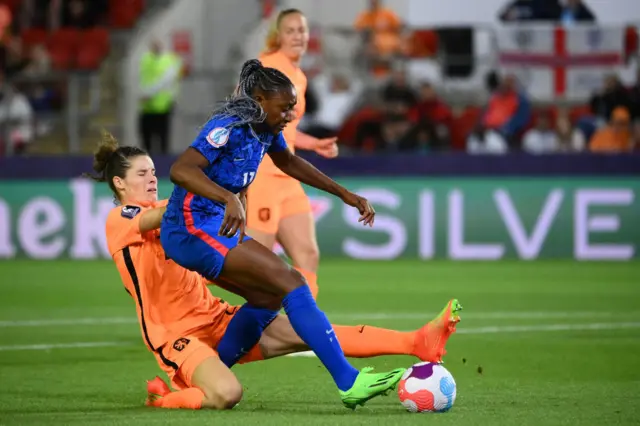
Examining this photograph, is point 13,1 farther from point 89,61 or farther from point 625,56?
point 625,56

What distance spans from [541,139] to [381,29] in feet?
9.38

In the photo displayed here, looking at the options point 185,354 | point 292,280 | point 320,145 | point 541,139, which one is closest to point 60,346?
point 320,145

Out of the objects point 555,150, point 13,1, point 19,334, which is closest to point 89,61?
point 13,1

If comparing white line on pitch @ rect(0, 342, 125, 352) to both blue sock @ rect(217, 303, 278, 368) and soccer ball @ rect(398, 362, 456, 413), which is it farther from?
soccer ball @ rect(398, 362, 456, 413)

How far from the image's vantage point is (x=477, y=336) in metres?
10.0

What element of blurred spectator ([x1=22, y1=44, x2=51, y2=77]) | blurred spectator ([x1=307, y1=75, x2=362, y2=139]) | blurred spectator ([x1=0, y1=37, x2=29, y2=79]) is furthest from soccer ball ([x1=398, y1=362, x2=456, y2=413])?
blurred spectator ([x1=0, y1=37, x2=29, y2=79])

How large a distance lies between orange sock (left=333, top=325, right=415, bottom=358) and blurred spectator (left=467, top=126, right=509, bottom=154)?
11.7m

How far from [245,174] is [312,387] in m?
1.59

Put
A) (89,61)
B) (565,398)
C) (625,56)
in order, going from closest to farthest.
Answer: (565,398) → (625,56) → (89,61)

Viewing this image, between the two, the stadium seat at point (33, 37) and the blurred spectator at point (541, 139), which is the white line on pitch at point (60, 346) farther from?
the stadium seat at point (33, 37)

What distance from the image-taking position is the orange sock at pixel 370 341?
6.88m

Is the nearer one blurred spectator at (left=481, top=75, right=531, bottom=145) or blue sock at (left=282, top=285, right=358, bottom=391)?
blue sock at (left=282, top=285, right=358, bottom=391)

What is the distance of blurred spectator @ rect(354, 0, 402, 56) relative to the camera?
19.5 meters

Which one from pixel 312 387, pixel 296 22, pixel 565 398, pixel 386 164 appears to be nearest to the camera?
pixel 565 398
